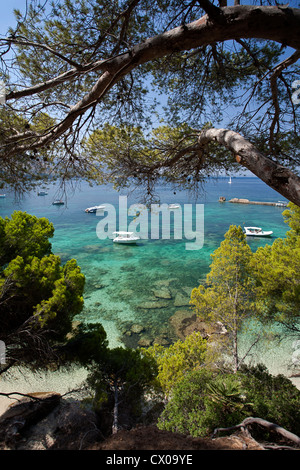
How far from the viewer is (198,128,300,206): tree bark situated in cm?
163

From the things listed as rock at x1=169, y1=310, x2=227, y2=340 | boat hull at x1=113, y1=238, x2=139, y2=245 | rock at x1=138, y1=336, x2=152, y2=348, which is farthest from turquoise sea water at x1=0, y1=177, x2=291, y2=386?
boat hull at x1=113, y1=238, x2=139, y2=245

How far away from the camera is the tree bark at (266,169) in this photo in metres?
1.63

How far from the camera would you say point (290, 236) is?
7.21 metres

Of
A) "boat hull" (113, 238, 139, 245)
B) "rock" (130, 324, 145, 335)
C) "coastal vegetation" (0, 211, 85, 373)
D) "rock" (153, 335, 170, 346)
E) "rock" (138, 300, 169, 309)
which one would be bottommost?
"rock" (130, 324, 145, 335)

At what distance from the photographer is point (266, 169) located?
181 cm

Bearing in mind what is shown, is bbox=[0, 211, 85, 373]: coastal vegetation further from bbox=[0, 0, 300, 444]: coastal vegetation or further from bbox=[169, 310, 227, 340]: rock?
bbox=[169, 310, 227, 340]: rock

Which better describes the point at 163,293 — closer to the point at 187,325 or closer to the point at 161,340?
the point at 187,325

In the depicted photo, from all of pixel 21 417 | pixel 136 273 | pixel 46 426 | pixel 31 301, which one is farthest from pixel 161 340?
pixel 136 273

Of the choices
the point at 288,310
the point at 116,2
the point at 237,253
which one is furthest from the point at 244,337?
the point at 116,2

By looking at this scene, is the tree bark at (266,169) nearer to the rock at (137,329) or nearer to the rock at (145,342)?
the rock at (145,342)

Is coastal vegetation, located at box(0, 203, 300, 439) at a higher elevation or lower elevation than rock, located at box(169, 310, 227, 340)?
higher

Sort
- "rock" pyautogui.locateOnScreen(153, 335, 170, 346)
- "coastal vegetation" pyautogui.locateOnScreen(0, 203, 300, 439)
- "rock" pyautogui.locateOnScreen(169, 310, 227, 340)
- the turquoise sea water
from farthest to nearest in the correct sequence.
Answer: the turquoise sea water
"rock" pyautogui.locateOnScreen(169, 310, 227, 340)
"rock" pyautogui.locateOnScreen(153, 335, 170, 346)
"coastal vegetation" pyautogui.locateOnScreen(0, 203, 300, 439)

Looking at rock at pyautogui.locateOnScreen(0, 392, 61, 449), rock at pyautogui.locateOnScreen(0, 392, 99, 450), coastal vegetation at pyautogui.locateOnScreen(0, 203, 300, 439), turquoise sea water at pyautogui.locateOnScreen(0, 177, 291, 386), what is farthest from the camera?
turquoise sea water at pyautogui.locateOnScreen(0, 177, 291, 386)

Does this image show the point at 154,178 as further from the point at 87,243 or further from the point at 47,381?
the point at 87,243
